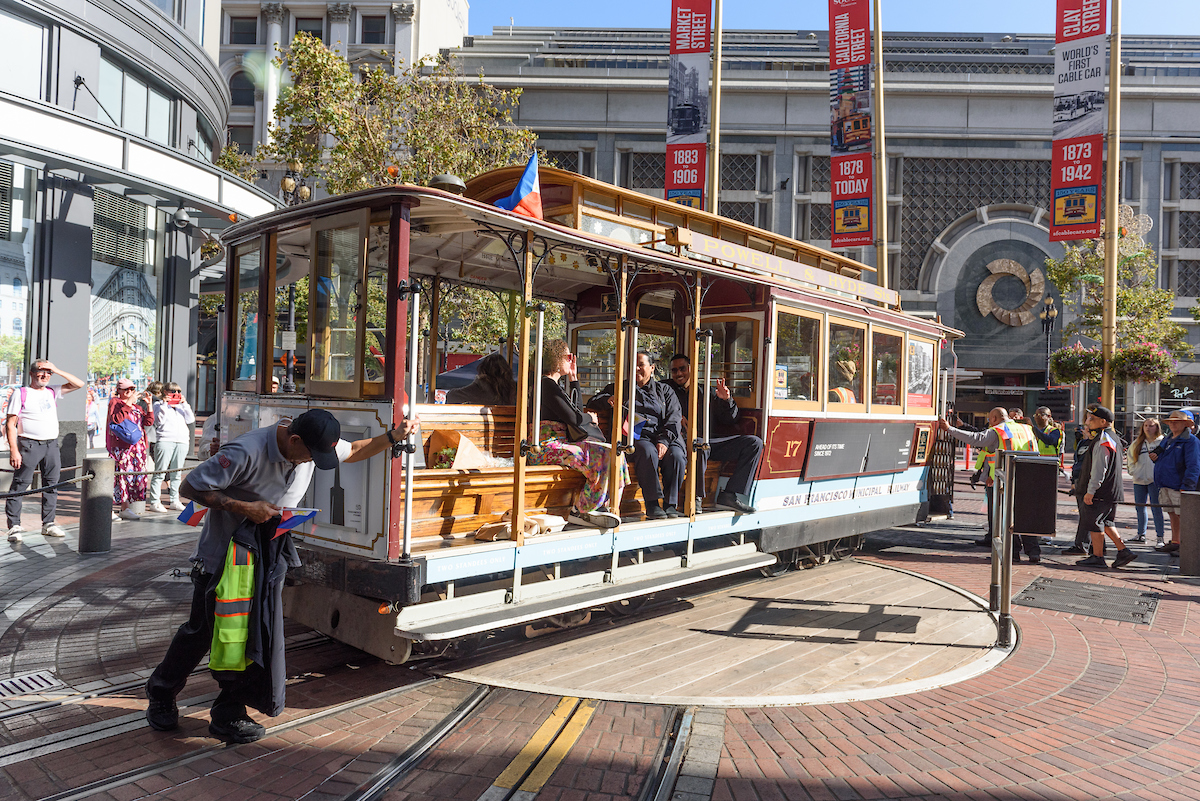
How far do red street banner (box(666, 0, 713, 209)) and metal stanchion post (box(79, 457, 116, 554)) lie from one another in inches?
409

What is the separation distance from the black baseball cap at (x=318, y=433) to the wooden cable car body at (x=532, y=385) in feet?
2.30

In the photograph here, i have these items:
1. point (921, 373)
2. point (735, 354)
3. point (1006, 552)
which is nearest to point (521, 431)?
point (735, 354)

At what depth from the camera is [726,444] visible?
7852 millimetres

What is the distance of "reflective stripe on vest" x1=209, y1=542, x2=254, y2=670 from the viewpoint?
406 cm

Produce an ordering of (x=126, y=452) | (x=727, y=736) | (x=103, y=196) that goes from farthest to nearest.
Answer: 1. (x=103, y=196)
2. (x=126, y=452)
3. (x=727, y=736)

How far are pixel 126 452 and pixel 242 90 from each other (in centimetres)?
3603

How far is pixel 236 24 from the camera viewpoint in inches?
1679

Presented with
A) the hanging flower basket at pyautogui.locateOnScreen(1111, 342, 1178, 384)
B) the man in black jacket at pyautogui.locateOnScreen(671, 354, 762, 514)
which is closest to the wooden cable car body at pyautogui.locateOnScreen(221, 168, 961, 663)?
the man in black jacket at pyautogui.locateOnScreen(671, 354, 762, 514)

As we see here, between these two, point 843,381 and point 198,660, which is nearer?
point 198,660

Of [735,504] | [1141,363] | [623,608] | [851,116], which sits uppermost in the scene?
[851,116]

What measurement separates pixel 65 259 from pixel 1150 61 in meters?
45.7

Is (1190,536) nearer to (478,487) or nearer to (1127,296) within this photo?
(478,487)

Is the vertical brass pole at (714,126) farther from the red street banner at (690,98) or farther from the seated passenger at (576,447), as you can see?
the seated passenger at (576,447)

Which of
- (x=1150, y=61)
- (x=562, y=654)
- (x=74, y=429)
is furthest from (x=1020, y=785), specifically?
(x=1150, y=61)
